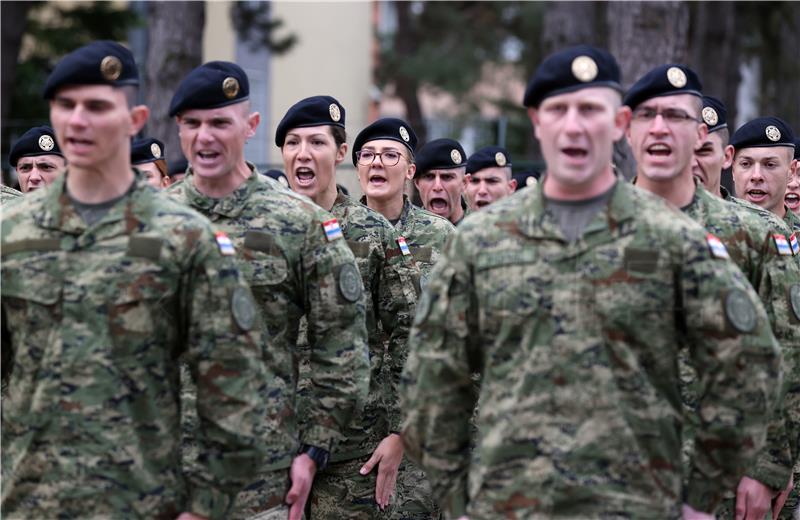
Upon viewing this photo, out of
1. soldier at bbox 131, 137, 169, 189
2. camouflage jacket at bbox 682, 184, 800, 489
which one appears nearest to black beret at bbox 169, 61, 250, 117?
camouflage jacket at bbox 682, 184, 800, 489

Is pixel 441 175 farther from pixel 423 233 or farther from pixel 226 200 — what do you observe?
pixel 226 200

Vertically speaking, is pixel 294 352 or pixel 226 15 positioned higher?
pixel 226 15

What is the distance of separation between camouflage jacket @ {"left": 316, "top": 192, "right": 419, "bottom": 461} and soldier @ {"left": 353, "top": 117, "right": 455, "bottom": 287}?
2.21 feet

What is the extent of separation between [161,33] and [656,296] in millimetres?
12105

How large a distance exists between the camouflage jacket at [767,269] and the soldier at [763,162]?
2.15 metres

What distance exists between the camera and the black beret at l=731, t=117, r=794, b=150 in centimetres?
855

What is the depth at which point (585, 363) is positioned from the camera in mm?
4344

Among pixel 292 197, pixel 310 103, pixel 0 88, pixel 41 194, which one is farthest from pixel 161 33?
pixel 41 194

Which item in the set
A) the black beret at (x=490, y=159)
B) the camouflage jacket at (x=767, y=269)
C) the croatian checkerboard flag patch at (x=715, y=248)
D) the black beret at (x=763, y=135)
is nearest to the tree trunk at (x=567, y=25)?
the black beret at (x=490, y=159)

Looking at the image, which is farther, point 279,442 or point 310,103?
point 310,103

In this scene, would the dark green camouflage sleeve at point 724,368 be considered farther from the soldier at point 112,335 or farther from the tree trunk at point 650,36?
the tree trunk at point 650,36

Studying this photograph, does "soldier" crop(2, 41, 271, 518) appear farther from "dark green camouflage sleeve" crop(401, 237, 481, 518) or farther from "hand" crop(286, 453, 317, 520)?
"hand" crop(286, 453, 317, 520)

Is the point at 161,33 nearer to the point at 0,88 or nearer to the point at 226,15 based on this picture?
the point at 0,88

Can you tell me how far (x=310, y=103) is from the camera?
7.66 meters
